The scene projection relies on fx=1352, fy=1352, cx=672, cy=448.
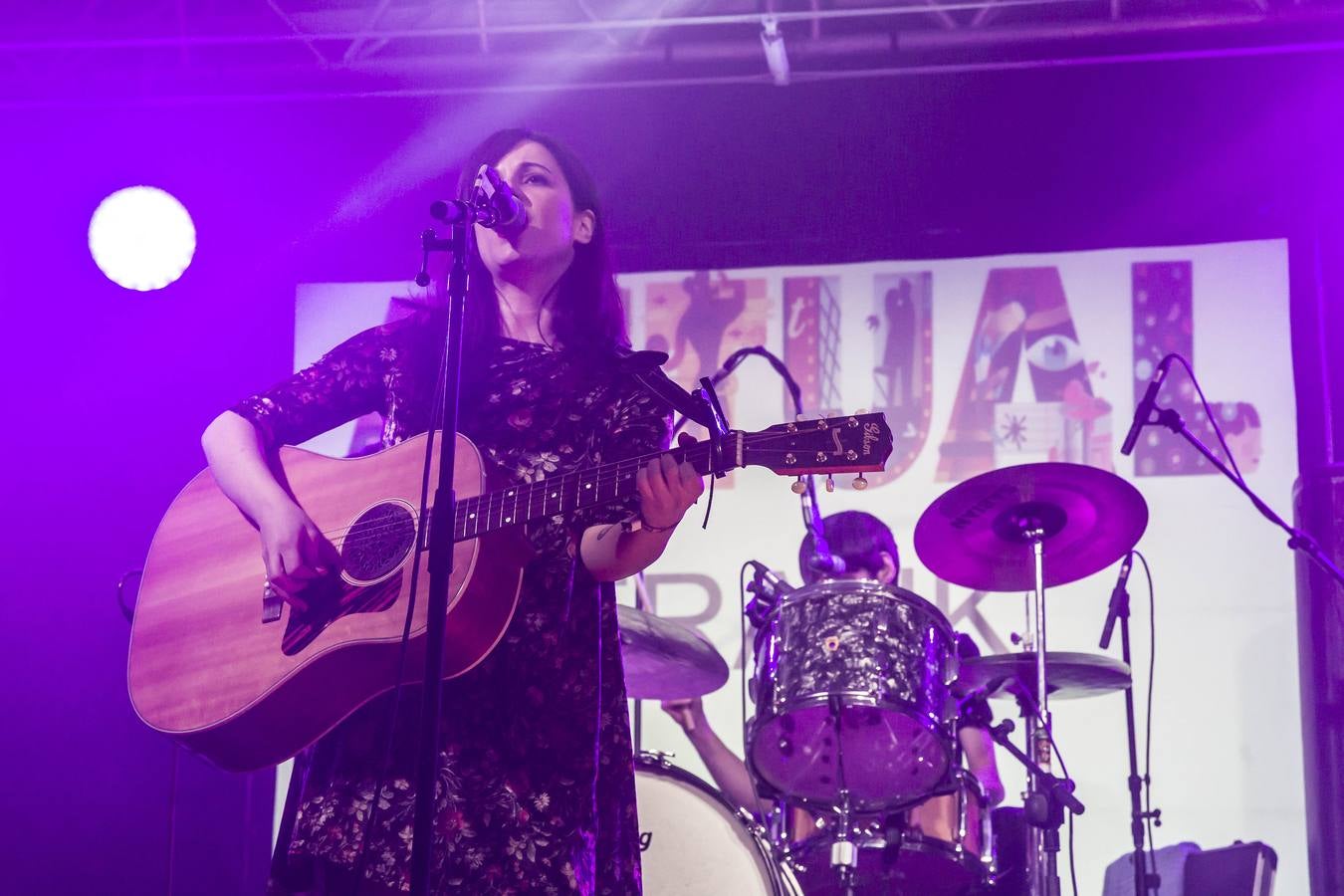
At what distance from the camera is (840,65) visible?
580cm

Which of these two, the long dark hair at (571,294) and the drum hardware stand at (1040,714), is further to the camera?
the drum hardware stand at (1040,714)

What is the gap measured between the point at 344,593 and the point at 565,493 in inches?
18.7

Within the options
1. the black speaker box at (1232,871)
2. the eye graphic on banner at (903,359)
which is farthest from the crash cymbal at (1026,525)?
the black speaker box at (1232,871)

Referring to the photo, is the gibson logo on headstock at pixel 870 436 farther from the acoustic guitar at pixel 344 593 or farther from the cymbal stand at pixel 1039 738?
the cymbal stand at pixel 1039 738

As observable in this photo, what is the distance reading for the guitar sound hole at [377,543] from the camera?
8.20 feet

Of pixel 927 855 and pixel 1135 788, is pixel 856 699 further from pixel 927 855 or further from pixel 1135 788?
pixel 1135 788

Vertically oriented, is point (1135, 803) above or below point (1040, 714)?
below

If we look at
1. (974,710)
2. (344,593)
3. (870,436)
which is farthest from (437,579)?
(974,710)

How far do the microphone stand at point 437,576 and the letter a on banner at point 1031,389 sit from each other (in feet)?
12.5

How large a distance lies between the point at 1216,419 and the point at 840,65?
2.16 meters

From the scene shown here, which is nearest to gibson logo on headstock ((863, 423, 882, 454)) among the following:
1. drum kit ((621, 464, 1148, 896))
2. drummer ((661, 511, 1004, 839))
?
drum kit ((621, 464, 1148, 896))

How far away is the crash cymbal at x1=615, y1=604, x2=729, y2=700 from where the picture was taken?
3.89 meters

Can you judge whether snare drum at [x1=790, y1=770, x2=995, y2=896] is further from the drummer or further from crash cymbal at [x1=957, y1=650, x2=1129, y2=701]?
the drummer

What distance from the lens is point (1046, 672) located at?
4215 millimetres
